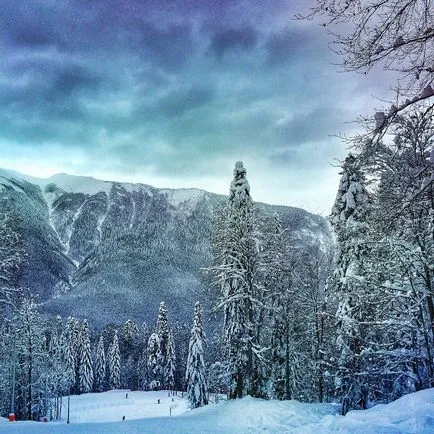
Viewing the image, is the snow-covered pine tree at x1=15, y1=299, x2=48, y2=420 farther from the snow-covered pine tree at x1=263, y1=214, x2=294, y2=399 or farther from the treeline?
the snow-covered pine tree at x1=263, y1=214, x2=294, y2=399

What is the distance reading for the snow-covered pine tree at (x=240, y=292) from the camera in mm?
21062

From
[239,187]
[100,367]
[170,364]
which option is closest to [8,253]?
[239,187]

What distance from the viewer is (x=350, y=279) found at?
58.5ft

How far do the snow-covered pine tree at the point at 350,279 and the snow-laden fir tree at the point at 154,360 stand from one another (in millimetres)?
70069

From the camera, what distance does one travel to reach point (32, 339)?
38.1 m

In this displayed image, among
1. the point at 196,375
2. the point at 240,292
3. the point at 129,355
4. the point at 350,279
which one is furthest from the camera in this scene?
the point at 129,355

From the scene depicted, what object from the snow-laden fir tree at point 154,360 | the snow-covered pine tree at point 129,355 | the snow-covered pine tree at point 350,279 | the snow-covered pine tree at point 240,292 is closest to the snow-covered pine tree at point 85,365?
the snow-covered pine tree at point 129,355

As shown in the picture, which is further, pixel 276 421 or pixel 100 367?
pixel 100 367

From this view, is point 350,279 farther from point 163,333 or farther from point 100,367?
point 100,367

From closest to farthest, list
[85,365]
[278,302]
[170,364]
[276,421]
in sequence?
[276,421] < [278,302] < [170,364] < [85,365]

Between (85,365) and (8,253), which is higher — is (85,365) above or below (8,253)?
below

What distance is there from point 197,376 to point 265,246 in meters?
26.0

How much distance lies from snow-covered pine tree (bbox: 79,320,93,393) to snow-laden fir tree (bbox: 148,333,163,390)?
15.2 m

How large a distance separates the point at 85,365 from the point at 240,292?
8535 centimetres
